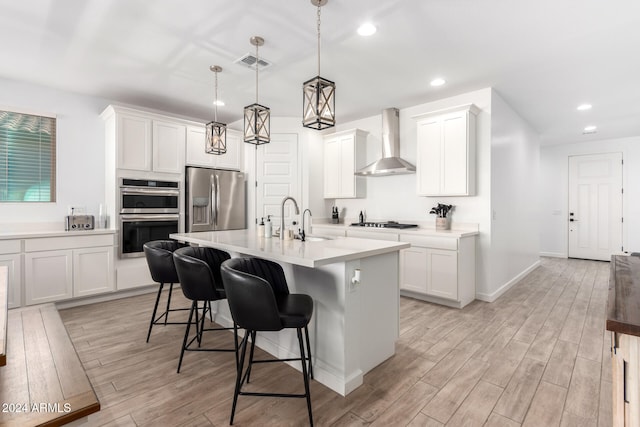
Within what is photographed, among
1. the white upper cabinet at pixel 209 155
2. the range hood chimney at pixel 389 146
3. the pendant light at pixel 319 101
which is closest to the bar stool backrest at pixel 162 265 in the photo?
the pendant light at pixel 319 101

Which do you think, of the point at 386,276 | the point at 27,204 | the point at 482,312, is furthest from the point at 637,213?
the point at 27,204

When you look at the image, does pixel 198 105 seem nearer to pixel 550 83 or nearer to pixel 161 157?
pixel 161 157

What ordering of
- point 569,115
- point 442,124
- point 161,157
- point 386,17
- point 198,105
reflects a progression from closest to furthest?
1. point 386,17
2. point 442,124
3. point 161,157
4. point 198,105
5. point 569,115

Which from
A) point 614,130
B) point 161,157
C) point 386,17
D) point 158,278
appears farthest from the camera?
point 614,130

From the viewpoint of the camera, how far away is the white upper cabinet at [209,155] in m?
4.70

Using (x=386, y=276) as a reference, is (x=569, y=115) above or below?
above

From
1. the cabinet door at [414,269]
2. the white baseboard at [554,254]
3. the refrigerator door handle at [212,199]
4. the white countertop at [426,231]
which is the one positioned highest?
the refrigerator door handle at [212,199]

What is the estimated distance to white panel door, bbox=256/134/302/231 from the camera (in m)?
5.25

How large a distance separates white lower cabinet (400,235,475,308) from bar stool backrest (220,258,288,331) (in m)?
2.64

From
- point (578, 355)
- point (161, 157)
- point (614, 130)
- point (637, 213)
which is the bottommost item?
point (578, 355)

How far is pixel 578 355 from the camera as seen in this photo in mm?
2562

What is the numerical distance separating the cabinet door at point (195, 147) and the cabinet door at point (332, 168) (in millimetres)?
2018

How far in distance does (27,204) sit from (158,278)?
2.53 meters

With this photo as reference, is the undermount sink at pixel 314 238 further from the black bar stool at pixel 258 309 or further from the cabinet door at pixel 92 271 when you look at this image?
the cabinet door at pixel 92 271
